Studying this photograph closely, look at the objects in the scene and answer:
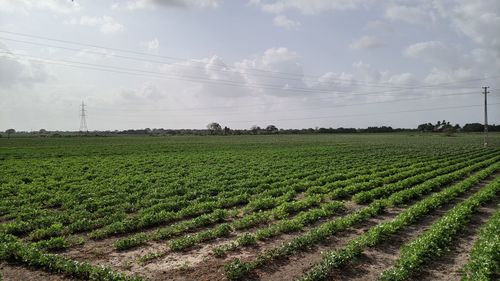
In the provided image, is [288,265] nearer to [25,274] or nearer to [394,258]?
[394,258]

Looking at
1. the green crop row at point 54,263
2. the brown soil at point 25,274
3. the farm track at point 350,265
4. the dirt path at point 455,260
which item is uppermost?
the green crop row at point 54,263

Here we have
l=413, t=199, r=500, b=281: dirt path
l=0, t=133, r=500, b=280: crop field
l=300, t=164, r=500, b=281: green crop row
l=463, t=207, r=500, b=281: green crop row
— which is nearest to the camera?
l=463, t=207, r=500, b=281: green crop row

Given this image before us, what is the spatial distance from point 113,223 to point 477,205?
1488 cm

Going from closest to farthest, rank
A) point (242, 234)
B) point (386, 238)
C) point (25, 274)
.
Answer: point (25, 274) < point (386, 238) < point (242, 234)

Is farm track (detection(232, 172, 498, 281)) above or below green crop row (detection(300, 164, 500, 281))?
below

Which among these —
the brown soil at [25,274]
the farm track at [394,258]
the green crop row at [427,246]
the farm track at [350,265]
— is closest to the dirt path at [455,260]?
the farm track at [394,258]

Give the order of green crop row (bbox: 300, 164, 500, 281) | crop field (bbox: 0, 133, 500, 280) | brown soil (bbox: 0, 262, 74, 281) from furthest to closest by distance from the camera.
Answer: crop field (bbox: 0, 133, 500, 280)
brown soil (bbox: 0, 262, 74, 281)
green crop row (bbox: 300, 164, 500, 281)

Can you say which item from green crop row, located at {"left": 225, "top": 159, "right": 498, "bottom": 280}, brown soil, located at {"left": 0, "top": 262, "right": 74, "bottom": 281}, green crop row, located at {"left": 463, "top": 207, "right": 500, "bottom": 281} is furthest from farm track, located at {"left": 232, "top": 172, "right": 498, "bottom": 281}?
brown soil, located at {"left": 0, "top": 262, "right": 74, "bottom": 281}

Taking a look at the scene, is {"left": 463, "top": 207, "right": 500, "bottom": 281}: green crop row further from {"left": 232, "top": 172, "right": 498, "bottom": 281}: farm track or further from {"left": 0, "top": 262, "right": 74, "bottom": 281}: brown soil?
{"left": 0, "top": 262, "right": 74, "bottom": 281}: brown soil

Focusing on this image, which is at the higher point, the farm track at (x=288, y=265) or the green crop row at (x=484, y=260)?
the green crop row at (x=484, y=260)

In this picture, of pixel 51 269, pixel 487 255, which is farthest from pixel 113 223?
pixel 487 255

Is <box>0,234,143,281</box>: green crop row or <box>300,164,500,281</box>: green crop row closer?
<box>0,234,143,281</box>: green crop row

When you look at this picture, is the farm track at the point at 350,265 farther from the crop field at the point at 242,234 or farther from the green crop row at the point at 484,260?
the green crop row at the point at 484,260

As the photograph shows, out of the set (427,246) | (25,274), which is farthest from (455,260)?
(25,274)
